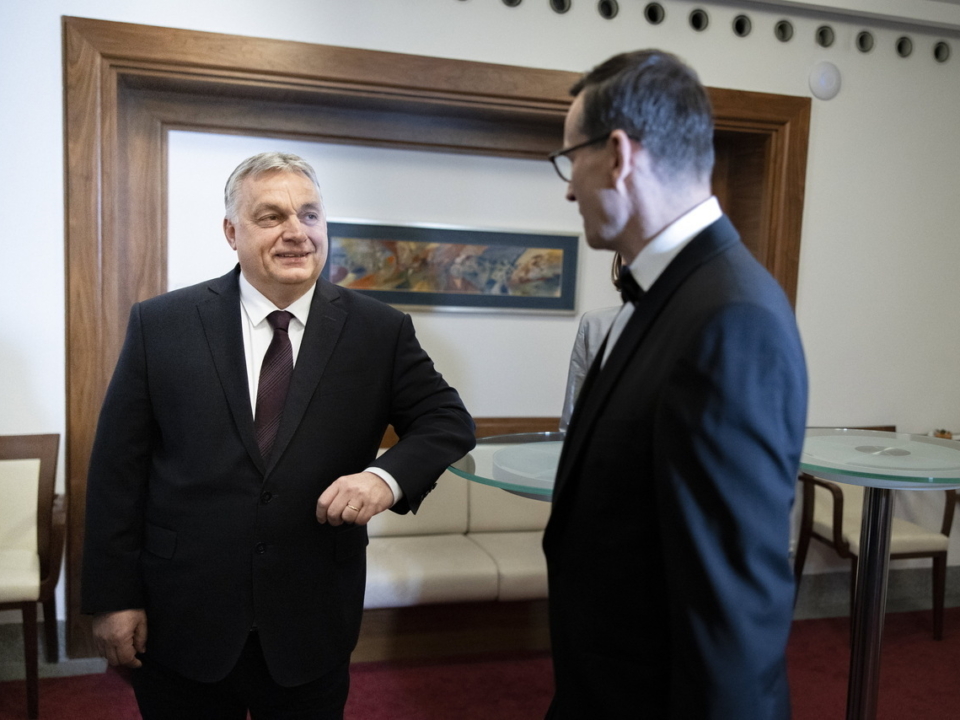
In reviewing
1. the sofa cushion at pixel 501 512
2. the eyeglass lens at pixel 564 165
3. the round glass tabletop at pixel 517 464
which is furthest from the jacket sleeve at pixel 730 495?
the sofa cushion at pixel 501 512

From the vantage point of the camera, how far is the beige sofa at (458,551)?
11.2 feet

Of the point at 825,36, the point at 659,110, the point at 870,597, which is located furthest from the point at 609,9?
the point at 659,110

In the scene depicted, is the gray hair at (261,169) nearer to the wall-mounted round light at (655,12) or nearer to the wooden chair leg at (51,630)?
the wooden chair leg at (51,630)

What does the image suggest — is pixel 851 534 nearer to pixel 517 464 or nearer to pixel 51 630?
pixel 517 464

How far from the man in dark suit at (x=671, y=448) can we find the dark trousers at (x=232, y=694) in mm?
649

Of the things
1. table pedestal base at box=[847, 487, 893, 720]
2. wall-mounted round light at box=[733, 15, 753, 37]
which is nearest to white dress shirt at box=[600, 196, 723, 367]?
table pedestal base at box=[847, 487, 893, 720]

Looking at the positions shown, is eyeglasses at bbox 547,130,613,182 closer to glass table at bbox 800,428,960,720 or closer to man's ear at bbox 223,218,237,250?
man's ear at bbox 223,218,237,250

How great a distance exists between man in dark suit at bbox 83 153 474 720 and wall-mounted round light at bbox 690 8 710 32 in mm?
2872

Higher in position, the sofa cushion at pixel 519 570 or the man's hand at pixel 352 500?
the man's hand at pixel 352 500

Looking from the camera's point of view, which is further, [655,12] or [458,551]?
[655,12]

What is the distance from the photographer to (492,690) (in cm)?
341

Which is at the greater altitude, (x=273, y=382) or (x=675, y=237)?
(x=675, y=237)

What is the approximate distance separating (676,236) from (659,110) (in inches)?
6.9

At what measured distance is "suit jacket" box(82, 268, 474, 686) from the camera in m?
1.64
